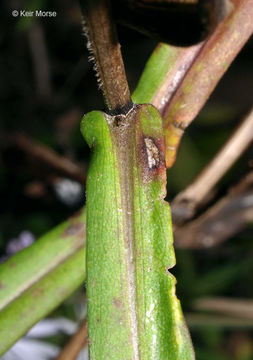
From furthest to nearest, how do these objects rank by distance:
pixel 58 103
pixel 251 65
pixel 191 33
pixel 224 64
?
pixel 251 65 → pixel 58 103 → pixel 224 64 → pixel 191 33

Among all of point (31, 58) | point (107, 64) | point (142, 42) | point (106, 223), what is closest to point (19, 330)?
point (106, 223)

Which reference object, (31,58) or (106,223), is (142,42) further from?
(106,223)

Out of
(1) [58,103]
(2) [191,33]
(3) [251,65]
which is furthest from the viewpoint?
(3) [251,65]

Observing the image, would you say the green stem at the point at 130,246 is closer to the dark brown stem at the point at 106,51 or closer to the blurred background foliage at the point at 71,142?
the dark brown stem at the point at 106,51

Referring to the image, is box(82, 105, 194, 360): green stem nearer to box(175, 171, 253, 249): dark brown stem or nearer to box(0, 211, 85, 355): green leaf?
box(0, 211, 85, 355): green leaf

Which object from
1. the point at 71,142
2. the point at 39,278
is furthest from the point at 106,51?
the point at 71,142

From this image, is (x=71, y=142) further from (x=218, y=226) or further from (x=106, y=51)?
(x=106, y=51)
